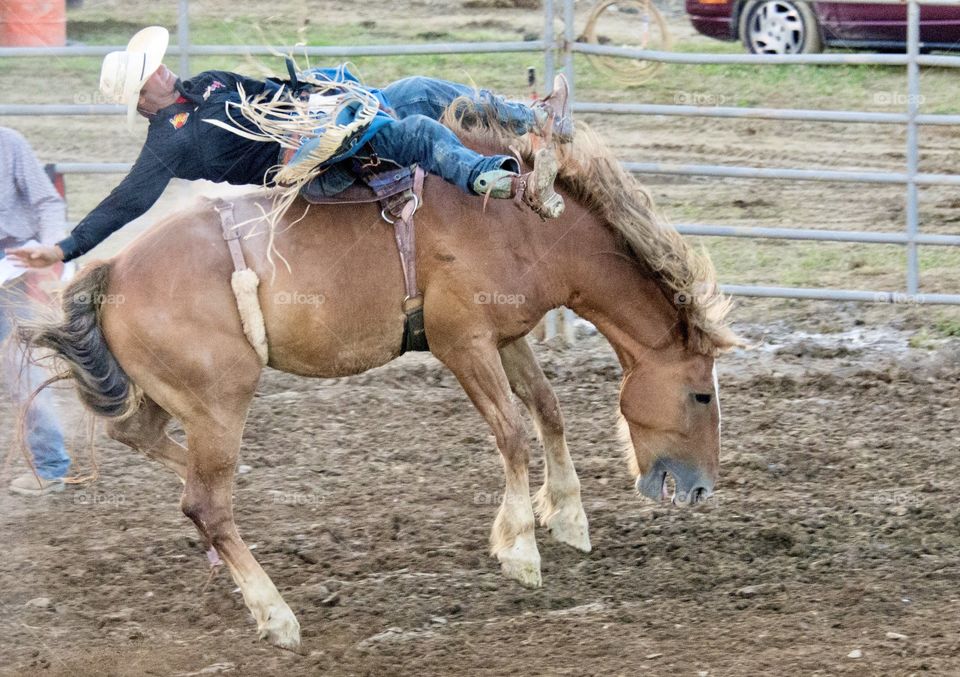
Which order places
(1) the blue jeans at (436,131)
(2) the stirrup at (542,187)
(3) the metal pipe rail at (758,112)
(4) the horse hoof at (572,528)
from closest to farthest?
(2) the stirrup at (542,187) < (1) the blue jeans at (436,131) < (4) the horse hoof at (572,528) < (3) the metal pipe rail at (758,112)

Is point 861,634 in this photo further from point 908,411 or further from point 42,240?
point 42,240

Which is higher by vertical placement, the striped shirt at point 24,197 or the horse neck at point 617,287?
the striped shirt at point 24,197

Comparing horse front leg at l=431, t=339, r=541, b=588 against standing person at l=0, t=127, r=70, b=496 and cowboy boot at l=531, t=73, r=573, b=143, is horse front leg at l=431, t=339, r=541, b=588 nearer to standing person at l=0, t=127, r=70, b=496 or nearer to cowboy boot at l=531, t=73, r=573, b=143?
cowboy boot at l=531, t=73, r=573, b=143

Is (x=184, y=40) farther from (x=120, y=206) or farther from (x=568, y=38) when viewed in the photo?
(x=120, y=206)

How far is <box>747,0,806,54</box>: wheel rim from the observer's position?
10.3 meters

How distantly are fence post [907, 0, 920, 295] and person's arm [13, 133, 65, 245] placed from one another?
14.6 feet

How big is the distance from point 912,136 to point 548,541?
3.49 m

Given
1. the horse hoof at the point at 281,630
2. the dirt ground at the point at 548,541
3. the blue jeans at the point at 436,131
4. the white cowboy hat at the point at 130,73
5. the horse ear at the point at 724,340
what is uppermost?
the white cowboy hat at the point at 130,73

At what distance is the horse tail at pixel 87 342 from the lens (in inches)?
172

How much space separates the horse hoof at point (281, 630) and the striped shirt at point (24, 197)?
2192 mm

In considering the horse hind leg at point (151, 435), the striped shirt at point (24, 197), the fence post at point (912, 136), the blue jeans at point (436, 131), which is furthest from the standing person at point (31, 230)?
the fence post at point (912, 136)

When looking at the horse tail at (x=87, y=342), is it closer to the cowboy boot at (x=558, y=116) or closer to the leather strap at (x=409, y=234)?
the leather strap at (x=409, y=234)

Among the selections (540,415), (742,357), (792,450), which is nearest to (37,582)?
(540,415)

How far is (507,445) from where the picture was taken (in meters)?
4.54
